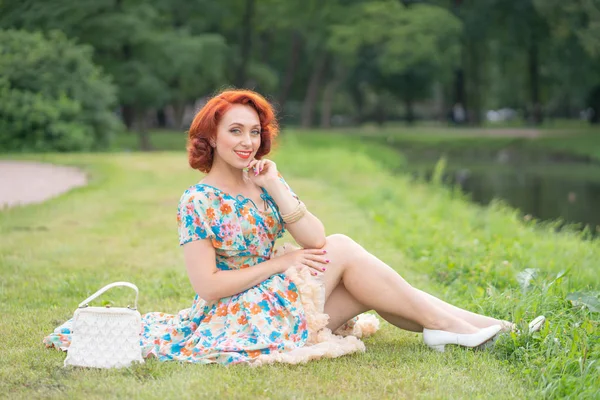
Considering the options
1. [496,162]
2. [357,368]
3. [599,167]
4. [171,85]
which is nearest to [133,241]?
[357,368]

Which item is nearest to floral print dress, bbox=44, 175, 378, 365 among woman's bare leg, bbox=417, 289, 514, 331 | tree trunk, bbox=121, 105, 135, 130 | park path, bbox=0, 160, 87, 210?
woman's bare leg, bbox=417, 289, 514, 331

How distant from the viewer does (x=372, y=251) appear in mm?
7328

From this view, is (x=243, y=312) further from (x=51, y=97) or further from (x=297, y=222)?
(x=51, y=97)

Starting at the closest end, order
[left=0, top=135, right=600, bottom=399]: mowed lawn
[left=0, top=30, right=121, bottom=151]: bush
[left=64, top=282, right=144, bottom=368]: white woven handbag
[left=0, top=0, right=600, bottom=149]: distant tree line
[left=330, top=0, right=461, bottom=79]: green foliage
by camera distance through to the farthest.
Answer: [left=0, top=135, right=600, bottom=399]: mowed lawn → [left=64, top=282, right=144, bottom=368]: white woven handbag → [left=0, top=30, right=121, bottom=151]: bush → [left=0, top=0, right=600, bottom=149]: distant tree line → [left=330, top=0, right=461, bottom=79]: green foliage

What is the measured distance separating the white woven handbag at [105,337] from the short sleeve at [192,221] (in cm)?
35

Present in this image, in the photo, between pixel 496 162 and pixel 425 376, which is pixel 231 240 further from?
pixel 496 162

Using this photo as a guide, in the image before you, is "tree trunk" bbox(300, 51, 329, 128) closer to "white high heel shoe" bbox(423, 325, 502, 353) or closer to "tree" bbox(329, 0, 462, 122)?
"tree" bbox(329, 0, 462, 122)

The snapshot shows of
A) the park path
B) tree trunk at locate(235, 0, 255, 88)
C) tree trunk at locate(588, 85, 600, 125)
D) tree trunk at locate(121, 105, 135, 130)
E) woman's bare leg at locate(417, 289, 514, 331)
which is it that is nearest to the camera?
woman's bare leg at locate(417, 289, 514, 331)

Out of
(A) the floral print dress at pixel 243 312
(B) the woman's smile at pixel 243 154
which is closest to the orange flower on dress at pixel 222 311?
(A) the floral print dress at pixel 243 312

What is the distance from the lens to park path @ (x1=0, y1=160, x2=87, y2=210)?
11.2 metres

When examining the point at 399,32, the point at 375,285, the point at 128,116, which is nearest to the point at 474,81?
the point at 399,32

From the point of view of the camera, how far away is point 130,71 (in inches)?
1079

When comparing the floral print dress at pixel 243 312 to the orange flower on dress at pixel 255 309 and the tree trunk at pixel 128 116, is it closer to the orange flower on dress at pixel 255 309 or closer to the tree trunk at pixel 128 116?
the orange flower on dress at pixel 255 309

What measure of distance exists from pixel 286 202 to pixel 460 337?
3.49 ft
